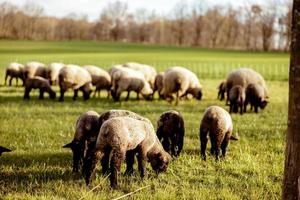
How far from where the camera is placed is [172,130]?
34.3 feet

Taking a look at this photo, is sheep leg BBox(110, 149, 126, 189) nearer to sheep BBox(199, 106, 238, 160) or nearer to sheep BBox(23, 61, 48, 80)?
sheep BBox(199, 106, 238, 160)

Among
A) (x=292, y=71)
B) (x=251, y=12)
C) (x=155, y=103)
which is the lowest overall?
(x=155, y=103)

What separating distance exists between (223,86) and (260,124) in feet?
26.8

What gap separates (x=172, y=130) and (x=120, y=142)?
3229 millimetres


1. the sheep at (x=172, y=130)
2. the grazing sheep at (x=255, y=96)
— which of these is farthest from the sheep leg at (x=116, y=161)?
the grazing sheep at (x=255, y=96)

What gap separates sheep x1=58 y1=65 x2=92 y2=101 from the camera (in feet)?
70.5

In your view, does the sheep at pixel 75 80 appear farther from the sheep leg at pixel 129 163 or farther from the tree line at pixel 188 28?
the tree line at pixel 188 28

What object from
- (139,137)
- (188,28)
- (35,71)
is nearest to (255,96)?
(139,137)

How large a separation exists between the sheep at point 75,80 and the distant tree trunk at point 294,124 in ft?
54.6

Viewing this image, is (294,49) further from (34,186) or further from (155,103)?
(155,103)

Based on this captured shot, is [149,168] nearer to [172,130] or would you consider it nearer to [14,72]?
[172,130]

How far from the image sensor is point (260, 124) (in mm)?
15023

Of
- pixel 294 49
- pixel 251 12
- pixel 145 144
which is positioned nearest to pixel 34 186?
pixel 145 144

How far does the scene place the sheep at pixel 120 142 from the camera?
24.2ft
